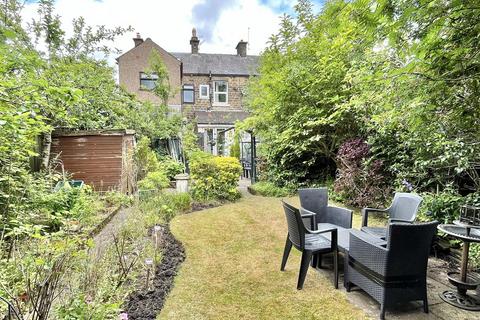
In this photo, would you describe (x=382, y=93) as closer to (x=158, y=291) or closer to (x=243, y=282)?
(x=243, y=282)

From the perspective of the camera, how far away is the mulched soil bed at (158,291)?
93.5 inches

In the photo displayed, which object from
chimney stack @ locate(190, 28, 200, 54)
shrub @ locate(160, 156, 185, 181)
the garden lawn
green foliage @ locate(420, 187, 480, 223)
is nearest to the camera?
the garden lawn

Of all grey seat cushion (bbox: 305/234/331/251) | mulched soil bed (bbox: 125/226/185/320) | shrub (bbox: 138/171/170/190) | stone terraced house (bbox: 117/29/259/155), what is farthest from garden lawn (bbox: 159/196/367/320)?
stone terraced house (bbox: 117/29/259/155)

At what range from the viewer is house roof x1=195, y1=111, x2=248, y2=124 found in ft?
52.9

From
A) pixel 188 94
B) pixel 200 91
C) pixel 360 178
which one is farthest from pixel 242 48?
pixel 360 178

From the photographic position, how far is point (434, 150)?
12.9 ft

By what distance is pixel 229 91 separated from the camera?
58.5ft

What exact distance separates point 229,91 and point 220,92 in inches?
24.6

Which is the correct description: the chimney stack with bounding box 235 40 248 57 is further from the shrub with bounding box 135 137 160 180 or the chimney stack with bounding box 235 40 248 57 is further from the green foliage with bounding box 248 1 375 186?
the shrub with bounding box 135 137 160 180

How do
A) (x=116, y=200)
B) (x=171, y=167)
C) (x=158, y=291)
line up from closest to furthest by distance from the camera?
1. (x=158, y=291)
2. (x=116, y=200)
3. (x=171, y=167)

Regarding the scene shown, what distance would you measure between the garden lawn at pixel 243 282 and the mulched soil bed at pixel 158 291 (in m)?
0.09

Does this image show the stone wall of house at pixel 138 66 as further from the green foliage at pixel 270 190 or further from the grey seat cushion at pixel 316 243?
the grey seat cushion at pixel 316 243

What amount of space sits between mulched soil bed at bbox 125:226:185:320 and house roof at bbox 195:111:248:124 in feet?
40.6

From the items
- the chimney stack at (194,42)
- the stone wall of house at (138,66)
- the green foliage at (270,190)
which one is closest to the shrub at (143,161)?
the green foliage at (270,190)
